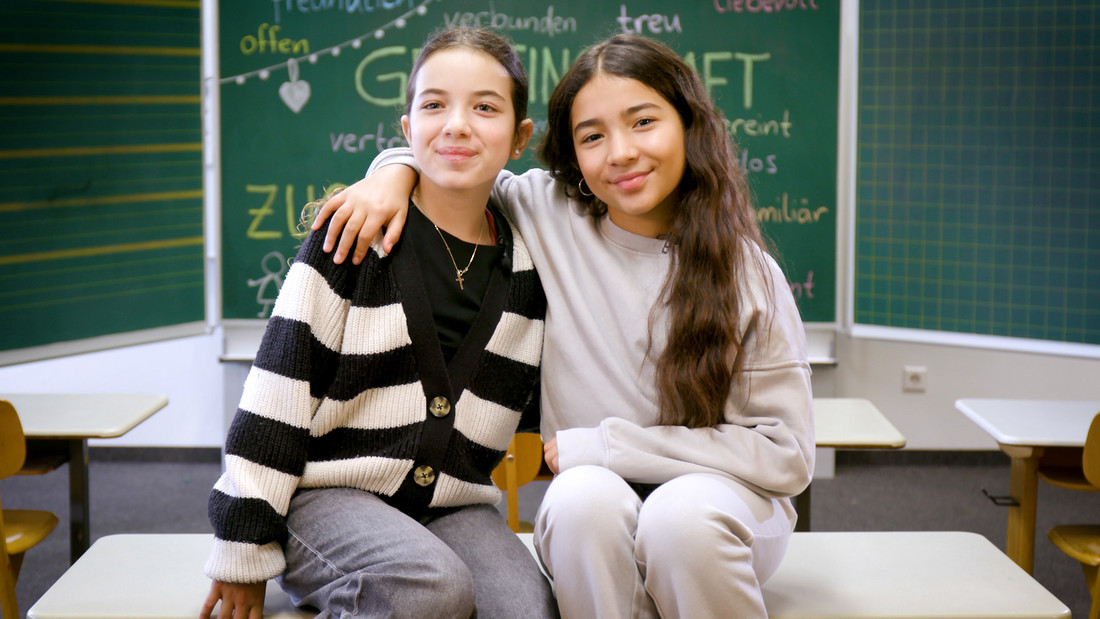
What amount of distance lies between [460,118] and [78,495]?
1463 mm

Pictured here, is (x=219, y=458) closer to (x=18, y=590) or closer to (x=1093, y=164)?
(x=18, y=590)

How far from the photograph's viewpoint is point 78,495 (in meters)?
2.28

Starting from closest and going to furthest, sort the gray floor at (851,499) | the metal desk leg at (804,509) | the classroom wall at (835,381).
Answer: the metal desk leg at (804,509) → the gray floor at (851,499) → the classroom wall at (835,381)

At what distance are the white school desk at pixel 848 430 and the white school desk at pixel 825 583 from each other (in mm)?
410

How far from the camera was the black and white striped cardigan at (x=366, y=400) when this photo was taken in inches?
53.2

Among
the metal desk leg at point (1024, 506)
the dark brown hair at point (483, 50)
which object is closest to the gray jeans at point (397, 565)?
the dark brown hair at point (483, 50)

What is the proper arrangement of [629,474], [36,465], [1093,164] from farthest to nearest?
[1093,164] < [36,465] < [629,474]

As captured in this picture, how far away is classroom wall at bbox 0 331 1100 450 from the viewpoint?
3854 millimetres

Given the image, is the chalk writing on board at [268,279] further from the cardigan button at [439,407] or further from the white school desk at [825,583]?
the cardigan button at [439,407]

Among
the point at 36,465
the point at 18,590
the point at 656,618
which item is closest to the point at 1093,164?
the point at 656,618

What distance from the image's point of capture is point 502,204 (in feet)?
5.56

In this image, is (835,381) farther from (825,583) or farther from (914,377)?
(825,583)

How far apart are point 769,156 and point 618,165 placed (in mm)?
2279

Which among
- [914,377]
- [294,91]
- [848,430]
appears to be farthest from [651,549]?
[914,377]
